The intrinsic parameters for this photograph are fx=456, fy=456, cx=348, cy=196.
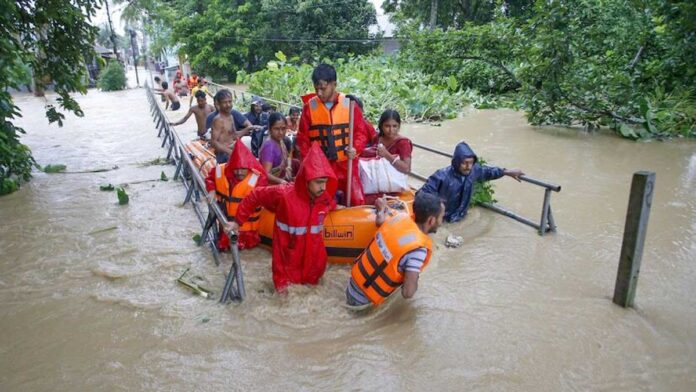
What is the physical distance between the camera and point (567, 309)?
3611 millimetres

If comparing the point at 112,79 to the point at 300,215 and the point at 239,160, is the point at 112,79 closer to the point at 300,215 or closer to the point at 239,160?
the point at 239,160

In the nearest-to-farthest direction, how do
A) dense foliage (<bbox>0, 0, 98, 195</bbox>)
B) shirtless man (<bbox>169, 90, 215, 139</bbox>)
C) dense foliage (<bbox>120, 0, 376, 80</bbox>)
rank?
dense foliage (<bbox>0, 0, 98, 195</bbox>), shirtless man (<bbox>169, 90, 215, 139</bbox>), dense foliage (<bbox>120, 0, 376, 80</bbox>)

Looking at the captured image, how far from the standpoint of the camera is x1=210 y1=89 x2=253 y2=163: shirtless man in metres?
6.02

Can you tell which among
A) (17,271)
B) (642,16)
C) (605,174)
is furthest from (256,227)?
(642,16)

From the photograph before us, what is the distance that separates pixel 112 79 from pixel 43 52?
27.0 metres

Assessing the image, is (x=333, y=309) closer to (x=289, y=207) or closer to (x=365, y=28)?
(x=289, y=207)

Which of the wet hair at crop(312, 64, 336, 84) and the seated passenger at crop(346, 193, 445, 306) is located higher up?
the wet hair at crop(312, 64, 336, 84)

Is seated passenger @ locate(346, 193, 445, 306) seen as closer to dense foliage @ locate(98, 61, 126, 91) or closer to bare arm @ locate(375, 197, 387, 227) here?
bare arm @ locate(375, 197, 387, 227)

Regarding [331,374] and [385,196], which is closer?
[331,374]

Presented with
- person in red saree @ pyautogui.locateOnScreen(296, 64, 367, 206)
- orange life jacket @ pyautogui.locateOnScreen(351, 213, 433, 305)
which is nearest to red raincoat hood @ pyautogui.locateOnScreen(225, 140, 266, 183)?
person in red saree @ pyautogui.locateOnScreen(296, 64, 367, 206)

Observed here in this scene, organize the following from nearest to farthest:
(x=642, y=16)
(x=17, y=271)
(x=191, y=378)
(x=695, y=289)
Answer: (x=191, y=378), (x=695, y=289), (x=17, y=271), (x=642, y=16)

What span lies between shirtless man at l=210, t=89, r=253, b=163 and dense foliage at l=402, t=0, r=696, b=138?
844 centimetres

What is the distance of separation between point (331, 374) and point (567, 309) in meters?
1.99

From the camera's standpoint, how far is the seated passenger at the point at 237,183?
4.25 metres
